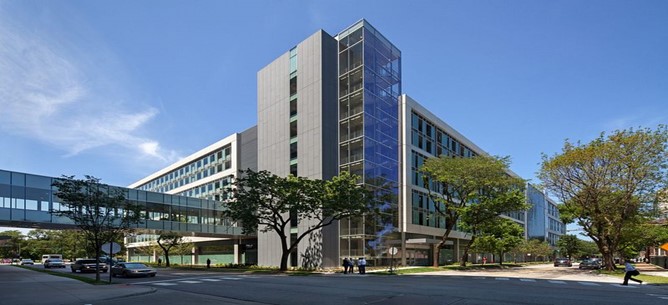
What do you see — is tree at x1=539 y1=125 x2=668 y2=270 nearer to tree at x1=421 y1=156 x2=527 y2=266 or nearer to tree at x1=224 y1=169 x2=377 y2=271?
tree at x1=421 y1=156 x2=527 y2=266

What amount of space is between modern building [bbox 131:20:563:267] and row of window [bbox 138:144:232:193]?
1221 centimetres

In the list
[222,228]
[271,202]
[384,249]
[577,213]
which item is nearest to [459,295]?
[271,202]

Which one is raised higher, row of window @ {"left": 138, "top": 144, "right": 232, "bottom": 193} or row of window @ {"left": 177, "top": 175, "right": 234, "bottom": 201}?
row of window @ {"left": 138, "top": 144, "right": 232, "bottom": 193}

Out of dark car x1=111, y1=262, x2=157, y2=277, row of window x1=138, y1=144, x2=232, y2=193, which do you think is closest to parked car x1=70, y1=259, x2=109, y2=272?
dark car x1=111, y1=262, x2=157, y2=277

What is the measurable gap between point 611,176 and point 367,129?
22870 millimetres

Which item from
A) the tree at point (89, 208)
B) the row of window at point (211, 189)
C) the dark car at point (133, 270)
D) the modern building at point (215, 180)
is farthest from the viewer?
the row of window at point (211, 189)

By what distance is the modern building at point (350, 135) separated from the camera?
48.2 m

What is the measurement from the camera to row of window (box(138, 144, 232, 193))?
71.2 metres

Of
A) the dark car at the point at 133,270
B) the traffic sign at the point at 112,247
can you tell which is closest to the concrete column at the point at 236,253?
the dark car at the point at 133,270

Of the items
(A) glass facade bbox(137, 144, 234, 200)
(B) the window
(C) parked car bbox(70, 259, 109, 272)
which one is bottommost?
(C) parked car bbox(70, 259, 109, 272)

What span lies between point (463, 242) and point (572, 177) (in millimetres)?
34298

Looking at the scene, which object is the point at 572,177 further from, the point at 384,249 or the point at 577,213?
the point at 384,249

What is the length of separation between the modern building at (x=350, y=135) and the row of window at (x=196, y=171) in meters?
12.2

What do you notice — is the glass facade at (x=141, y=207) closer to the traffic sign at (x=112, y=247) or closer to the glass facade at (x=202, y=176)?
the glass facade at (x=202, y=176)
